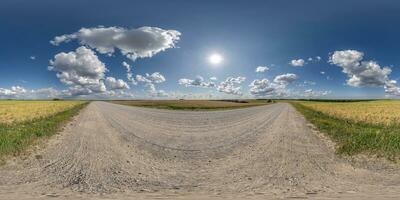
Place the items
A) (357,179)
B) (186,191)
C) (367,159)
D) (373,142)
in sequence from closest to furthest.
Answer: (186,191), (357,179), (367,159), (373,142)

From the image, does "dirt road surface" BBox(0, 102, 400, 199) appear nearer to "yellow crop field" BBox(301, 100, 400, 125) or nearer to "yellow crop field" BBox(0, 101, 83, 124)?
"yellow crop field" BBox(301, 100, 400, 125)

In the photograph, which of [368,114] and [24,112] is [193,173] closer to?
[368,114]

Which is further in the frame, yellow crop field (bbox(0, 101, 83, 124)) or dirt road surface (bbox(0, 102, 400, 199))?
yellow crop field (bbox(0, 101, 83, 124))

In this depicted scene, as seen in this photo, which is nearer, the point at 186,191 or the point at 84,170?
the point at 186,191

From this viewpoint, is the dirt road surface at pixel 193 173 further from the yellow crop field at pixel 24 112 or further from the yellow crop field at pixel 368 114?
the yellow crop field at pixel 24 112

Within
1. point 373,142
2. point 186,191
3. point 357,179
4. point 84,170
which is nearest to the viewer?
point 186,191

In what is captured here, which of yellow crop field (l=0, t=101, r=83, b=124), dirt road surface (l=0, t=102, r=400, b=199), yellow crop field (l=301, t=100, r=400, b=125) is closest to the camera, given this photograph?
dirt road surface (l=0, t=102, r=400, b=199)

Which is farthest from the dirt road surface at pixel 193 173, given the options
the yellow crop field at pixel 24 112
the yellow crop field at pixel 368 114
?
the yellow crop field at pixel 24 112

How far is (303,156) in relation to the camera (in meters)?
12.6

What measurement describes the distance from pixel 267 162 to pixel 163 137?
788cm

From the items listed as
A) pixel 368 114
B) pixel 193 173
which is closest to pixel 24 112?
pixel 193 173

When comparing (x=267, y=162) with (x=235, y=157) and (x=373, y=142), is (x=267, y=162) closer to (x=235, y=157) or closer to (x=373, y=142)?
(x=235, y=157)

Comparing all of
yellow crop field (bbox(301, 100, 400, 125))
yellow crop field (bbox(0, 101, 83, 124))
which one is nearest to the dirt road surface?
yellow crop field (bbox(301, 100, 400, 125))

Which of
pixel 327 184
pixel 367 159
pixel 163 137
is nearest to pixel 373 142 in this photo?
pixel 367 159
